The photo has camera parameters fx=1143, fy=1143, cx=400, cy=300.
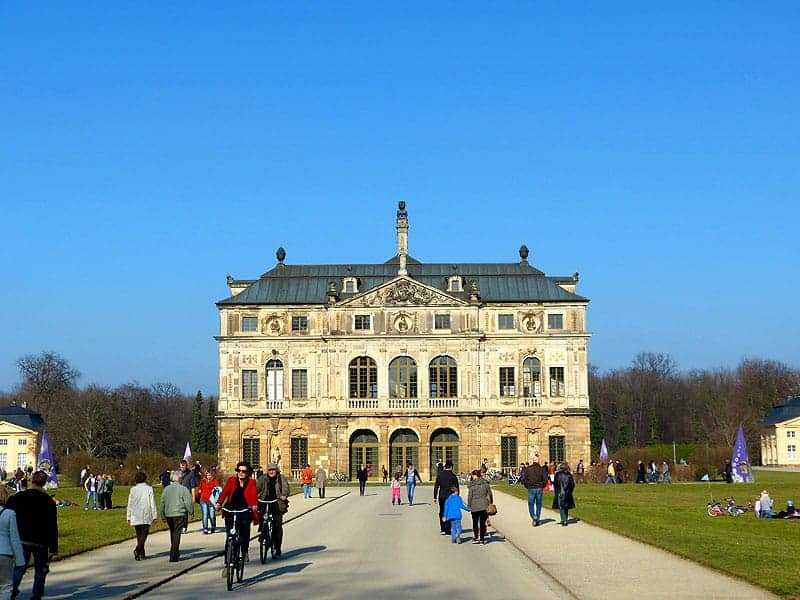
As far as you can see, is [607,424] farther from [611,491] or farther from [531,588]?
[531,588]

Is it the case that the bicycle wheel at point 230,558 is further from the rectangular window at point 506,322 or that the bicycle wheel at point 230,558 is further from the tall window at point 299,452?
the rectangular window at point 506,322

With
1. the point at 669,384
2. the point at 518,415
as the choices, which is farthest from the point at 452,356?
the point at 669,384

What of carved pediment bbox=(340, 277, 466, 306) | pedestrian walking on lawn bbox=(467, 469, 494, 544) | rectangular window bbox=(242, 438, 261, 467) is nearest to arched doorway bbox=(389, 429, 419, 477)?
carved pediment bbox=(340, 277, 466, 306)

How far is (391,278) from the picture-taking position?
7619 centimetres

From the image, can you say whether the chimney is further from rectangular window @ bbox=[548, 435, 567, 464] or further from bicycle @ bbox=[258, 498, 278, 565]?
bicycle @ bbox=[258, 498, 278, 565]

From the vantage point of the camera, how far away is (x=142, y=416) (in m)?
104

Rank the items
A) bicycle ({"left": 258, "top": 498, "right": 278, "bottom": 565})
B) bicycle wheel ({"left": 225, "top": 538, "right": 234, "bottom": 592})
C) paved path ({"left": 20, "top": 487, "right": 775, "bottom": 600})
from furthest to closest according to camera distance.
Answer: bicycle ({"left": 258, "top": 498, "right": 278, "bottom": 565}), bicycle wheel ({"left": 225, "top": 538, "right": 234, "bottom": 592}), paved path ({"left": 20, "top": 487, "right": 775, "bottom": 600})

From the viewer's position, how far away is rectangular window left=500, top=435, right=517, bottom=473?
74625 millimetres

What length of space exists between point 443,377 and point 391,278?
7.44 m

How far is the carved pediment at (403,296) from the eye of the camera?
246 feet

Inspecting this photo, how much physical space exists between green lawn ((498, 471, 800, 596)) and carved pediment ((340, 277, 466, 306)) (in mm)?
25241

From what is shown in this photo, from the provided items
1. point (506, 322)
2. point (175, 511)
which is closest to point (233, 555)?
point (175, 511)

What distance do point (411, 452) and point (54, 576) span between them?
5629 cm

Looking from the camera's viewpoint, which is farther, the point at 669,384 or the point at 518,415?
the point at 669,384
